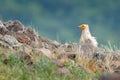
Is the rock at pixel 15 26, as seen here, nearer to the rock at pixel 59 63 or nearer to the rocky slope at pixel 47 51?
the rocky slope at pixel 47 51

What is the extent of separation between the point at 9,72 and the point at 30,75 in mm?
508

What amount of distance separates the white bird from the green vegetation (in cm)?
818

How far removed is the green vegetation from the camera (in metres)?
12.1

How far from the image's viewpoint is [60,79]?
40.1ft

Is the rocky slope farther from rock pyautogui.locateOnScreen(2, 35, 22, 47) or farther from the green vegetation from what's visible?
the green vegetation

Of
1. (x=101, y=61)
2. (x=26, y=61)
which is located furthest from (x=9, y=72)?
(x=101, y=61)

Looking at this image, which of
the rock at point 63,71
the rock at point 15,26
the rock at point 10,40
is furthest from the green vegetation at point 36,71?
the rock at point 15,26

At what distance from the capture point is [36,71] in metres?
12.8

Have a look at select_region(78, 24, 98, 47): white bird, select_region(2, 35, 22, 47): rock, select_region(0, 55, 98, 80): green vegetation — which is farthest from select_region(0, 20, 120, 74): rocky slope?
select_region(78, 24, 98, 47): white bird

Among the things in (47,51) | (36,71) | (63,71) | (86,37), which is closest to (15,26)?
(47,51)

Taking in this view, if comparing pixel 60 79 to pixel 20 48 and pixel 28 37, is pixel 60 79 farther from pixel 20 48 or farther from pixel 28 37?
pixel 28 37

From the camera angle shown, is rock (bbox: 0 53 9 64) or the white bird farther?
the white bird

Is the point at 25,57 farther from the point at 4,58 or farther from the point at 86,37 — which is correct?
the point at 86,37

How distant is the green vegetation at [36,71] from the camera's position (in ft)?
39.5
